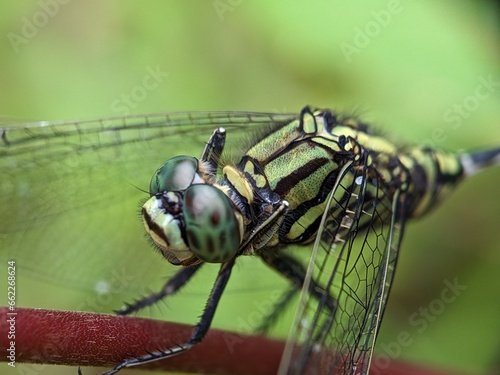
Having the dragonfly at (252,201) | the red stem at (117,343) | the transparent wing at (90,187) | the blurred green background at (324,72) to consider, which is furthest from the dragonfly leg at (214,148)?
the blurred green background at (324,72)

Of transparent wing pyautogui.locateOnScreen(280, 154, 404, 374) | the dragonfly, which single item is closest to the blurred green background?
the dragonfly

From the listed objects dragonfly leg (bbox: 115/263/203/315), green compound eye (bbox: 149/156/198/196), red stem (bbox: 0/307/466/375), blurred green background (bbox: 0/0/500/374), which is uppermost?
blurred green background (bbox: 0/0/500/374)

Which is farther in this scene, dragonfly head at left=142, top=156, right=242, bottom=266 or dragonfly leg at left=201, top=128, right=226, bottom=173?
dragonfly leg at left=201, top=128, right=226, bottom=173

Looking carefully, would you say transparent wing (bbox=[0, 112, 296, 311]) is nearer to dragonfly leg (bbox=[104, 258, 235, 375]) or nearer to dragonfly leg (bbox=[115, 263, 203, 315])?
dragonfly leg (bbox=[115, 263, 203, 315])

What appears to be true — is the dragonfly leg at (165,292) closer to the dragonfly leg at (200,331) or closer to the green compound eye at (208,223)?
the dragonfly leg at (200,331)

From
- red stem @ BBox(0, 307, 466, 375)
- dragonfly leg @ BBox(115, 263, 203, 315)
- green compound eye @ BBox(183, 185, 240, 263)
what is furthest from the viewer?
dragonfly leg @ BBox(115, 263, 203, 315)

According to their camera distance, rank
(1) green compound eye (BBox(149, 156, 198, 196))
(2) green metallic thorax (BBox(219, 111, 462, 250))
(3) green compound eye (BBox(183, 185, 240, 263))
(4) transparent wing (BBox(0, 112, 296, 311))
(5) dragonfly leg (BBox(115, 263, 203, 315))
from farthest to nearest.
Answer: (4) transparent wing (BBox(0, 112, 296, 311))
(5) dragonfly leg (BBox(115, 263, 203, 315))
(2) green metallic thorax (BBox(219, 111, 462, 250))
(1) green compound eye (BBox(149, 156, 198, 196))
(3) green compound eye (BBox(183, 185, 240, 263))

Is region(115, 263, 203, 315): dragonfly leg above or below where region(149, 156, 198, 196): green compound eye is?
below
